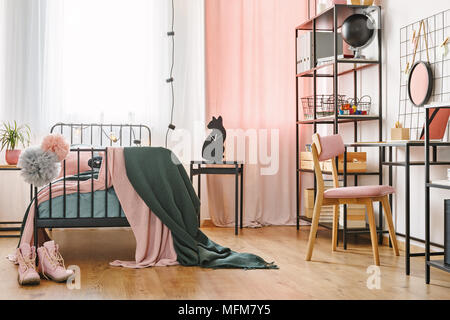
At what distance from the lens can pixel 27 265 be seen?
9.04ft

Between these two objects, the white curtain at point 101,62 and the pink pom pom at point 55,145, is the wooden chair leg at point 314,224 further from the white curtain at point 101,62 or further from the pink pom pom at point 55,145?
the white curtain at point 101,62

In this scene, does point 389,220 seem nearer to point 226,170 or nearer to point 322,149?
point 322,149

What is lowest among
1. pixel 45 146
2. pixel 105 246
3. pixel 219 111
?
pixel 105 246

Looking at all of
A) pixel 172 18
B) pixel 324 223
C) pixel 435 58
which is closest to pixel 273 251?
pixel 324 223

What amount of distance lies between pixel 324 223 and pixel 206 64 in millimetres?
1760

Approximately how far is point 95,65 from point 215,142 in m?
1.27

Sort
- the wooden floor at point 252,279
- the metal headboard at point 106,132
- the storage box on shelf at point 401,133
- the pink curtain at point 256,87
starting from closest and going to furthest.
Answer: the wooden floor at point 252,279
the storage box on shelf at point 401,133
the metal headboard at point 106,132
the pink curtain at point 256,87

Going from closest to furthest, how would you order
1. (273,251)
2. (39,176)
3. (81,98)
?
(39,176) < (273,251) < (81,98)

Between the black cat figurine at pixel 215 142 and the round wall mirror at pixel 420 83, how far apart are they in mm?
1580

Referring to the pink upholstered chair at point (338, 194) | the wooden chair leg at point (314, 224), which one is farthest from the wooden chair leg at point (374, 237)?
the wooden chair leg at point (314, 224)

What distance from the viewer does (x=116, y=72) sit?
Result: 4664mm

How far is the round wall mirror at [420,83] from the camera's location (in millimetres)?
3258

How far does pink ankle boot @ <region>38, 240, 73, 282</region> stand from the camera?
2.67 m

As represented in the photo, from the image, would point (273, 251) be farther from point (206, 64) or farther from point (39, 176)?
point (206, 64)
